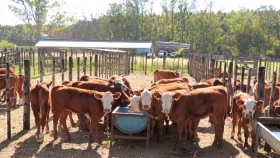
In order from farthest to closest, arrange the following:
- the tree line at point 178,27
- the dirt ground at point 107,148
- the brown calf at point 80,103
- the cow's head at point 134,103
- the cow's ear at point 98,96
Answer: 1. the tree line at point 178,27
2. the cow's head at point 134,103
3. the brown calf at point 80,103
4. the cow's ear at point 98,96
5. the dirt ground at point 107,148

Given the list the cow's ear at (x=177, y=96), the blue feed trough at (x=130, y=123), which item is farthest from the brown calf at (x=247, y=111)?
the blue feed trough at (x=130, y=123)

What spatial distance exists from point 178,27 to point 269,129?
191 feet

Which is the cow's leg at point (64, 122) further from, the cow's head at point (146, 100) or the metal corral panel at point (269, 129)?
the metal corral panel at point (269, 129)

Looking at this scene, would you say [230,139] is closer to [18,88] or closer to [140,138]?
[140,138]

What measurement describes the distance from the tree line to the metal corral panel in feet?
143

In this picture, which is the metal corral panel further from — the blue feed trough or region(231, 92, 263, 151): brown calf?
the blue feed trough

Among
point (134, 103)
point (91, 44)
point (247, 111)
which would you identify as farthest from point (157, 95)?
point (91, 44)

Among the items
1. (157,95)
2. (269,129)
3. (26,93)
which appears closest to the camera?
(269,129)

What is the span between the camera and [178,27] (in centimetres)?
6381

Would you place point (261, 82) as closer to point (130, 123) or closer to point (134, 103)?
point (134, 103)

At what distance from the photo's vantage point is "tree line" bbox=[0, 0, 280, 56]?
49191mm

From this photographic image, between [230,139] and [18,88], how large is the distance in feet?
25.4

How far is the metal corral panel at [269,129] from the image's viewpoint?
5879mm

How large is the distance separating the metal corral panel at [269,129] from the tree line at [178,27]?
4345cm
